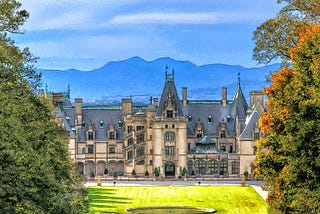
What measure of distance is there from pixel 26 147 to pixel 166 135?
215ft

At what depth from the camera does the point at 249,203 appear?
6266 centimetres

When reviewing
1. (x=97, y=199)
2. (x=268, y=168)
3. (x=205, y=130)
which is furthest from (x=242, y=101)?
(x=268, y=168)

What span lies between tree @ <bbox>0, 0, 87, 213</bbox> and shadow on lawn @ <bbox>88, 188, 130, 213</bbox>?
826 inches

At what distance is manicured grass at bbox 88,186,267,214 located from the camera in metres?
60.1

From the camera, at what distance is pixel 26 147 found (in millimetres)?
28453

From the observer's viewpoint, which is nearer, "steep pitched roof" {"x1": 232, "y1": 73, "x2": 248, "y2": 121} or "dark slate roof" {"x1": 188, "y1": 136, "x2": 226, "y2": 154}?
"dark slate roof" {"x1": 188, "y1": 136, "x2": 226, "y2": 154}

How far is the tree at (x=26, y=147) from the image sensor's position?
2603 cm

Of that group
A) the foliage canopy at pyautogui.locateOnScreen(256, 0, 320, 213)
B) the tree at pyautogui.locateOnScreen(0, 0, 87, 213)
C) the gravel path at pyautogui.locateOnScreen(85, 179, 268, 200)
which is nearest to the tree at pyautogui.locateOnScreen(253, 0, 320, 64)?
the foliage canopy at pyautogui.locateOnScreen(256, 0, 320, 213)

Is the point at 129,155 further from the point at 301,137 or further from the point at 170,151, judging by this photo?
the point at 301,137

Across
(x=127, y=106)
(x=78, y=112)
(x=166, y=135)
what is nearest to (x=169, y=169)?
(x=166, y=135)

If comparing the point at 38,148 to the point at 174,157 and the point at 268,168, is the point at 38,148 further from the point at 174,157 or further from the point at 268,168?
the point at 174,157

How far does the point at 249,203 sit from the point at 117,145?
36.8 m

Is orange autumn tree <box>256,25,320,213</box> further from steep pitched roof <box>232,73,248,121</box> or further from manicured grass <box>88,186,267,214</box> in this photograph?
steep pitched roof <box>232,73,248,121</box>

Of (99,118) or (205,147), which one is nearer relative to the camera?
(205,147)
